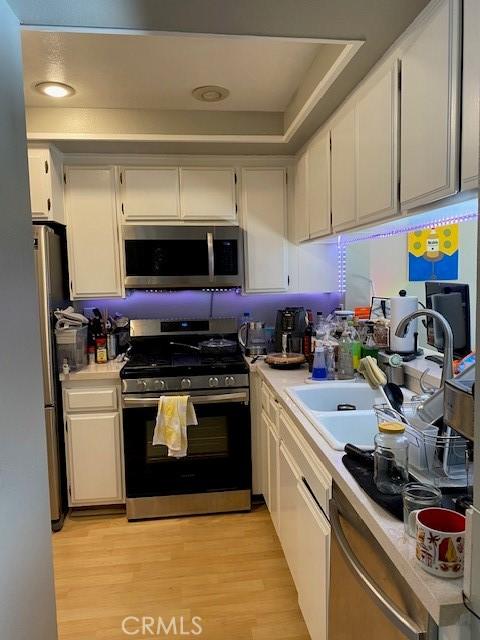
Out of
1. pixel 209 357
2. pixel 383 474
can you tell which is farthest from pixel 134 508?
pixel 383 474

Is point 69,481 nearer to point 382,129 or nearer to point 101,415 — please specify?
point 101,415

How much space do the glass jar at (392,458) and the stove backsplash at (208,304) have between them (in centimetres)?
226

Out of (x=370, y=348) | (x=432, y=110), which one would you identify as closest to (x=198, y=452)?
(x=370, y=348)

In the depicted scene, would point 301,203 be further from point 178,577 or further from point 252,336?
point 178,577

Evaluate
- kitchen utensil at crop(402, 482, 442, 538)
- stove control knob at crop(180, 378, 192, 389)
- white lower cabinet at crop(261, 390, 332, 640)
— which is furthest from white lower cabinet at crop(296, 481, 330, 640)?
stove control knob at crop(180, 378, 192, 389)

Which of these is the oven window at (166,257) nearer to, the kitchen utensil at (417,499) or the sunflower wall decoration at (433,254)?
the sunflower wall decoration at (433,254)

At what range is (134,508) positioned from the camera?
2744mm

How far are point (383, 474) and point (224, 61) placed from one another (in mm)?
1982

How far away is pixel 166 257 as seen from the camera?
9.47 feet

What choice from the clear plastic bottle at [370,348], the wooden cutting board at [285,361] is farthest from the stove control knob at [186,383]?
the clear plastic bottle at [370,348]

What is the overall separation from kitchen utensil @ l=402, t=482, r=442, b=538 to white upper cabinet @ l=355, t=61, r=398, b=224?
101cm

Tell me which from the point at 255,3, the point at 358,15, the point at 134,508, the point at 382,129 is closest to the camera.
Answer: the point at 255,3

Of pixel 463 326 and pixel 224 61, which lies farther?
pixel 224 61

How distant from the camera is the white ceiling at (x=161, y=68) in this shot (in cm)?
195
